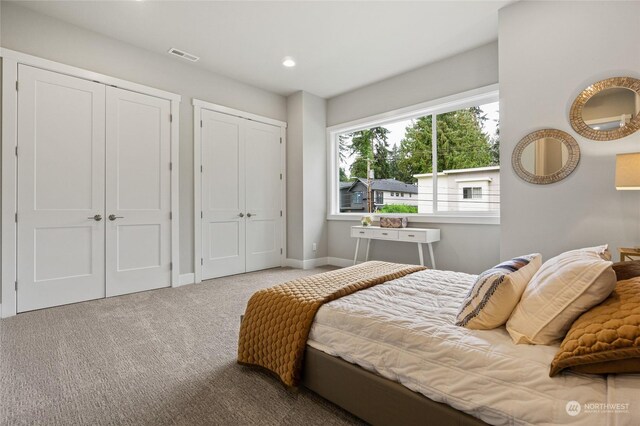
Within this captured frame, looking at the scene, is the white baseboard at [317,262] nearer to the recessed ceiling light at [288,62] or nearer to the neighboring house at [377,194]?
the neighboring house at [377,194]

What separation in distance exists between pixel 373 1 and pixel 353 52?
3.12ft

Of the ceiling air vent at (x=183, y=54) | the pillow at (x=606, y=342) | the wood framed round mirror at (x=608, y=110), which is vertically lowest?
the pillow at (x=606, y=342)

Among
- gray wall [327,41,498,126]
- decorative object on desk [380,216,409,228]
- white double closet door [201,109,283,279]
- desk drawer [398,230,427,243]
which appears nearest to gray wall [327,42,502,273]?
gray wall [327,41,498,126]

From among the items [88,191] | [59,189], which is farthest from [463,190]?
[59,189]

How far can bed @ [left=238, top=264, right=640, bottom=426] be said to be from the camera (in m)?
0.94

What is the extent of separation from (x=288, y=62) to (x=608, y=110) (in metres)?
3.32

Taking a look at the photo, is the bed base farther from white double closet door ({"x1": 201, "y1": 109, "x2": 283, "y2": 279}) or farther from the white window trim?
white double closet door ({"x1": 201, "y1": 109, "x2": 283, "y2": 279})

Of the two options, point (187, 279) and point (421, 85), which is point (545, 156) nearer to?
point (421, 85)

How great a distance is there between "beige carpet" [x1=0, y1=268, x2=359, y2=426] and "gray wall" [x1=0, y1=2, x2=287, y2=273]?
1.51 meters

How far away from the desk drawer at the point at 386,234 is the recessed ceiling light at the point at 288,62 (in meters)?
2.48

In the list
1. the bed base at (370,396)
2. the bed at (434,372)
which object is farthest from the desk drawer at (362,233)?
the bed base at (370,396)

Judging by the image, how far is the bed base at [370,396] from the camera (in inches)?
46.6

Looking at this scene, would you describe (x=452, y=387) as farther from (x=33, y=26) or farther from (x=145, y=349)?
(x=33, y=26)

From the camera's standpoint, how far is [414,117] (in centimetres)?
454
